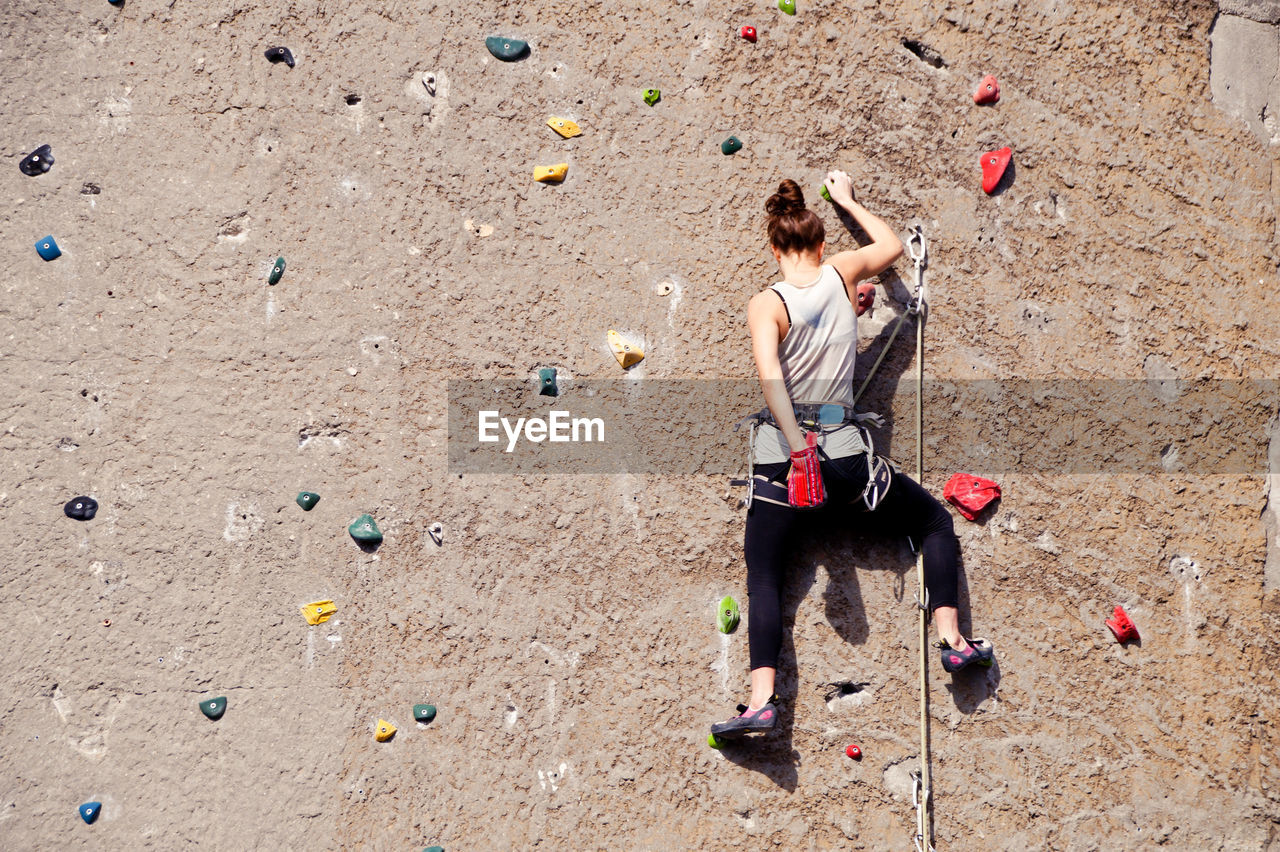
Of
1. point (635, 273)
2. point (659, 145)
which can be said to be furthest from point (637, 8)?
point (635, 273)

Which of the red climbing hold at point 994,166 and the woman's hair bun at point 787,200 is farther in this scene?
the red climbing hold at point 994,166

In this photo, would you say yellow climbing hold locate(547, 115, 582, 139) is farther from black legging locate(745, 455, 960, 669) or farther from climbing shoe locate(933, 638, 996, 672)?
climbing shoe locate(933, 638, 996, 672)

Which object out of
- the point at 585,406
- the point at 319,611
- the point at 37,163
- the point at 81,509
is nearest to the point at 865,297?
the point at 585,406

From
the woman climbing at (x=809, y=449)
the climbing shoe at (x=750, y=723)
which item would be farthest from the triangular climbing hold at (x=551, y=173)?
the climbing shoe at (x=750, y=723)

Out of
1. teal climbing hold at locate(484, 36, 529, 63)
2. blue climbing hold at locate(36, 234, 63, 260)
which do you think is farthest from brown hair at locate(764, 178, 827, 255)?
blue climbing hold at locate(36, 234, 63, 260)

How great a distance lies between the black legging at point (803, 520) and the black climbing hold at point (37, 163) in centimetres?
239

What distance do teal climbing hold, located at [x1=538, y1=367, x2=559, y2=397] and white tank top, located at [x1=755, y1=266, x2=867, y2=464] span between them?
692mm

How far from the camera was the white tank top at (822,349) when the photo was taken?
2457 millimetres

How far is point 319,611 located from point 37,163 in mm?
1661

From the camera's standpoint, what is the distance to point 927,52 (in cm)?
283

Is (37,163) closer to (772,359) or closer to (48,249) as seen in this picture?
(48,249)

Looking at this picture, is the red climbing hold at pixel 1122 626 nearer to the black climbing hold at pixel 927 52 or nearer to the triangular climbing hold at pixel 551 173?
Answer: the black climbing hold at pixel 927 52

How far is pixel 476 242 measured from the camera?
110 inches

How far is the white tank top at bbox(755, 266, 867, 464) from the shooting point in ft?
8.06
